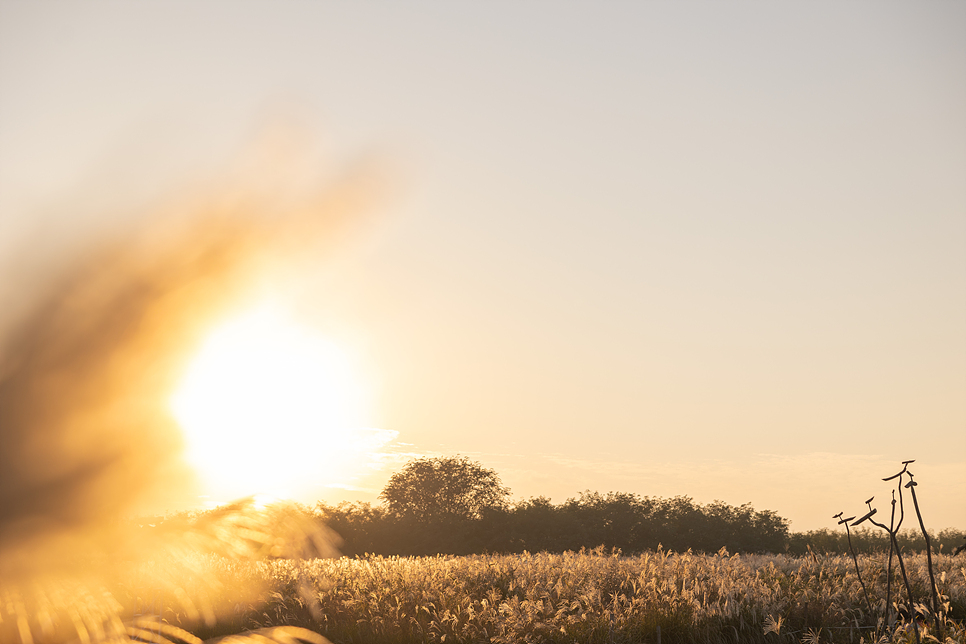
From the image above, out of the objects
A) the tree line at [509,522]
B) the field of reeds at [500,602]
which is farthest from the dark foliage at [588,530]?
the field of reeds at [500,602]

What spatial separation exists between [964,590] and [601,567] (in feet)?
14.8

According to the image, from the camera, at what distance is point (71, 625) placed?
9.96m

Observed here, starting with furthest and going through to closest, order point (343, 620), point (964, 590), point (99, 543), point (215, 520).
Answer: point (215, 520) → point (99, 543) → point (343, 620) → point (964, 590)

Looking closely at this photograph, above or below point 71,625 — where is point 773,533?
below

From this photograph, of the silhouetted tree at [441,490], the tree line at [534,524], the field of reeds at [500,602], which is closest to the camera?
the field of reeds at [500,602]

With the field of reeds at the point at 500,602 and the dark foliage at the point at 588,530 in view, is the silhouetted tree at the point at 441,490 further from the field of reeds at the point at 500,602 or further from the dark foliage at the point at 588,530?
the field of reeds at the point at 500,602

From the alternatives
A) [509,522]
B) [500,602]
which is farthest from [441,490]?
[500,602]

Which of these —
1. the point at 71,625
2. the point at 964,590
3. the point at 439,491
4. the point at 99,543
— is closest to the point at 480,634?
the point at 964,590

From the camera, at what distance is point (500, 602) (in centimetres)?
813

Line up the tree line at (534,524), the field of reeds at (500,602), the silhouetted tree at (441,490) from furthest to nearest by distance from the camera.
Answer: the silhouetted tree at (441,490)
the tree line at (534,524)
the field of reeds at (500,602)

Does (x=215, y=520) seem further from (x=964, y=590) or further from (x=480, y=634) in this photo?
(x=964, y=590)

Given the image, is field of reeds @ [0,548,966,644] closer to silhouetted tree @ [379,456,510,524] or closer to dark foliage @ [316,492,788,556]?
dark foliage @ [316,492,788,556]

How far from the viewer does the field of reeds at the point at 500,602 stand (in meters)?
6.67

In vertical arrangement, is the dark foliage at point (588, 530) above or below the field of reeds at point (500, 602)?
below
